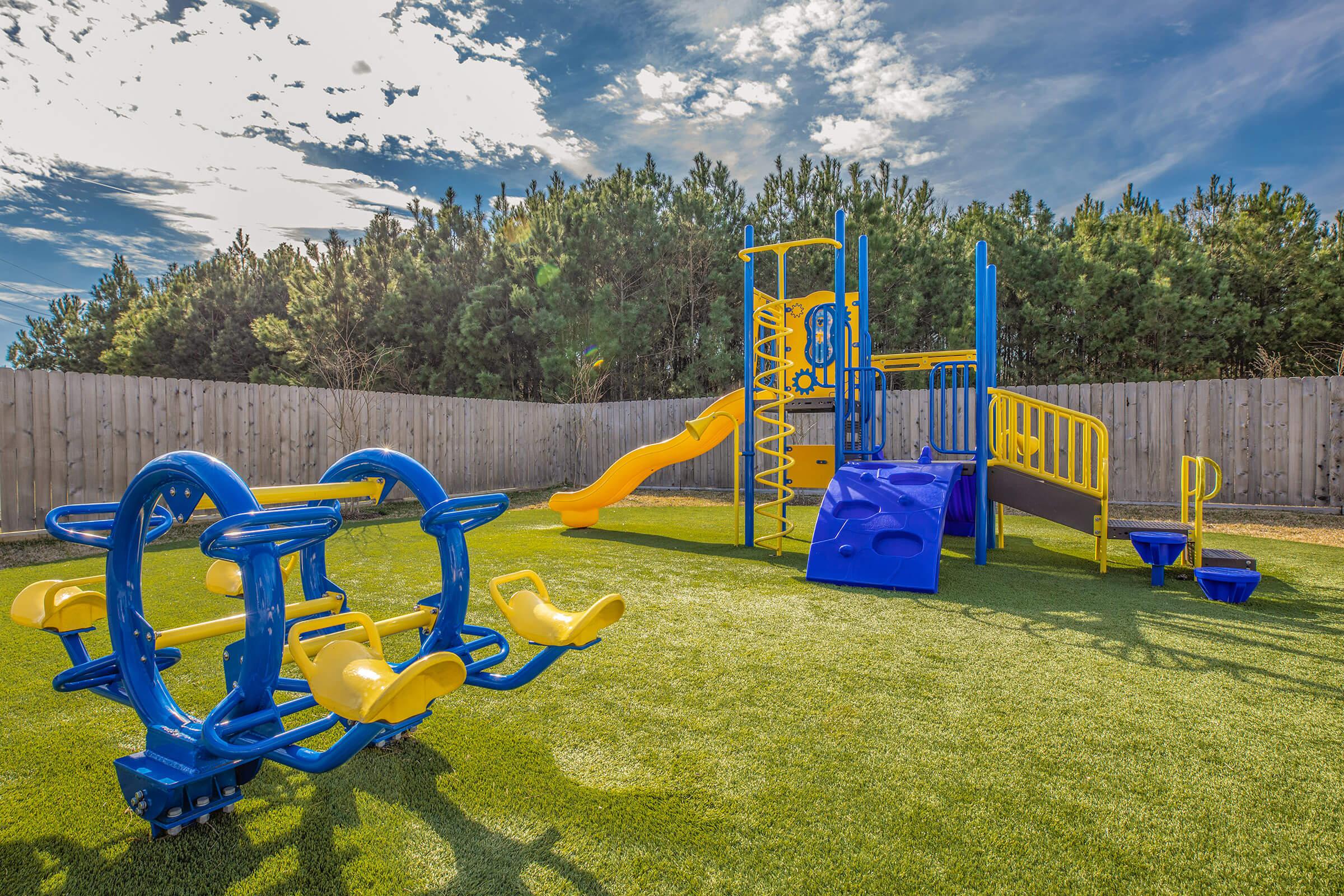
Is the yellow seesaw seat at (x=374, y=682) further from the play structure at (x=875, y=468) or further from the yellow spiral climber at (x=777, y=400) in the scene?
the yellow spiral climber at (x=777, y=400)

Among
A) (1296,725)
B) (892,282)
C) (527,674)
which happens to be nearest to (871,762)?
(527,674)

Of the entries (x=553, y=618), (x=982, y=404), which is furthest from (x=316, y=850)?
(x=982, y=404)

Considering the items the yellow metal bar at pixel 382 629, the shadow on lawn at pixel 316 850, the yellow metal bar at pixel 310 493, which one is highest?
the yellow metal bar at pixel 310 493

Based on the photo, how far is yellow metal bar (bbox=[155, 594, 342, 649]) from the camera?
2215 mm

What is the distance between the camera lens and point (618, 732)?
275 cm

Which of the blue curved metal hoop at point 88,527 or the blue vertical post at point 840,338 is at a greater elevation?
the blue vertical post at point 840,338

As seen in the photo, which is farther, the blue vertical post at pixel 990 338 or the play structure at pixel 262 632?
the blue vertical post at pixel 990 338

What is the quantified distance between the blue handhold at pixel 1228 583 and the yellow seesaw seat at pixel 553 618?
507 cm

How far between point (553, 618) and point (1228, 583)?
5.30 m

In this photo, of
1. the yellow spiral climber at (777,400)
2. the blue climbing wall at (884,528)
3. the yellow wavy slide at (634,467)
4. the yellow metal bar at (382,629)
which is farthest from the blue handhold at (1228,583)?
the yellow metal bar at (382,629)

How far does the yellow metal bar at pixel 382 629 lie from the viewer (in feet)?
6.94

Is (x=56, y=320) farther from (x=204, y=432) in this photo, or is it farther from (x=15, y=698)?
(x=15, y=698)

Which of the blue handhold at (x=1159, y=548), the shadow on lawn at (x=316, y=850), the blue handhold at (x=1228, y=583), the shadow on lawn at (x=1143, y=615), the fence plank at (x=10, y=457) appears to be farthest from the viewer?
the fence plank at (x=10, y=457)

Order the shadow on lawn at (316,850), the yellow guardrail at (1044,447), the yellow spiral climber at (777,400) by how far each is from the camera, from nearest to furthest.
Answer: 1. the shadow on lawn at (316,850)
2. the yellow guardrail at (1044,447)
3. the yellow spiral climber at (777,400)
